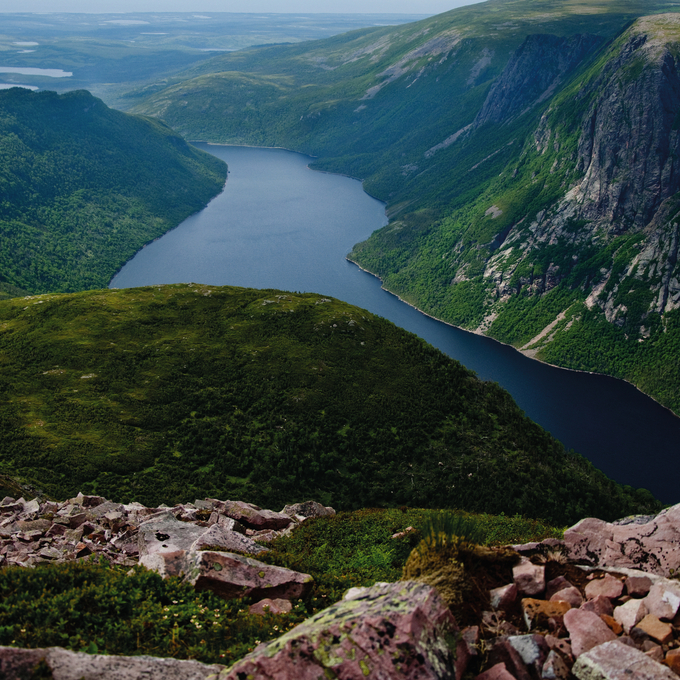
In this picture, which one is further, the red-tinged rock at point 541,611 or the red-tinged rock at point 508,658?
the red-tinged rock at point 541,611

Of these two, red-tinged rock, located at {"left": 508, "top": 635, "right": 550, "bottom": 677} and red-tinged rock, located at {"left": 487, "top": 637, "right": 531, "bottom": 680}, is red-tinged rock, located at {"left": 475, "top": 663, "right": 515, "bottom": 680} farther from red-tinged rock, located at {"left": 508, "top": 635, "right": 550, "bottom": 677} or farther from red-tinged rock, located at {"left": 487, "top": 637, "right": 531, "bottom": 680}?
red-tinged rock, located at {"left": 508, "top": 635, "right": 550, "bottom": 677}

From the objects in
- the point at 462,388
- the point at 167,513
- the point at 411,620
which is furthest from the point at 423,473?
the point at 411,620

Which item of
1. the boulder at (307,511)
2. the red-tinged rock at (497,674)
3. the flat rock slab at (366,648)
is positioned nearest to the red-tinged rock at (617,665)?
the red-tinged rock at (497,674)

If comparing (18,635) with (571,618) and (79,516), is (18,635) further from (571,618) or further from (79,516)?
(79,516)

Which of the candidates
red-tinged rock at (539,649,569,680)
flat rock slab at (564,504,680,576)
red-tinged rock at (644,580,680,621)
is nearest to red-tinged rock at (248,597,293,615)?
red-tinged rock at (539,649,569,680)

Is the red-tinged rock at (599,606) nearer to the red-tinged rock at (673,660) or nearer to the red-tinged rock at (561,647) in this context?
the red-tinged rock at (561,647)
